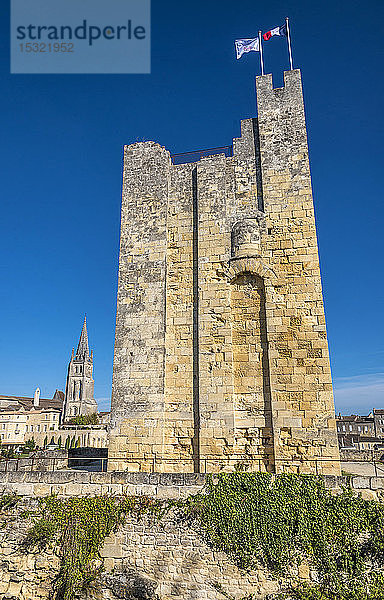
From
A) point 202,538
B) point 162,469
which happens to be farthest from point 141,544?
point 162,469

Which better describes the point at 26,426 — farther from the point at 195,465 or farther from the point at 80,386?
the point at 195,465

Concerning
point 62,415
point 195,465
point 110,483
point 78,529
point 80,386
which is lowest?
point 78,529

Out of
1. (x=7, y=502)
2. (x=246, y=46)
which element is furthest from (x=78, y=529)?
(x=246, y=46)

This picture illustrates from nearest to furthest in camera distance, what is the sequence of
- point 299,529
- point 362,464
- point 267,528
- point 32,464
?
point 299,529 < point 267,528 < point 32,464 < point 362,464

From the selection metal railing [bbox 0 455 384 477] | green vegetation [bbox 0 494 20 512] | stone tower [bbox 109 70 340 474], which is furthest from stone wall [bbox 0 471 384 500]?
stone tower [bbox 109 70 340 474]

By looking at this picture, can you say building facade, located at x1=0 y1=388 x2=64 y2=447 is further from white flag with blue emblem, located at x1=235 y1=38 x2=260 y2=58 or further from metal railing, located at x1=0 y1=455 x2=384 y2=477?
white flag with blue emblem, located at x1=235 y1=38 x2=260 y2=58

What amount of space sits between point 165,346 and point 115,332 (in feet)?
5.63

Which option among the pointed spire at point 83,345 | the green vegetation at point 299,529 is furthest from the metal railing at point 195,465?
the pointed spire at point 83,345

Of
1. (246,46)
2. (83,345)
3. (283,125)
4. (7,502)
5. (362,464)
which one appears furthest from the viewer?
(83,345)

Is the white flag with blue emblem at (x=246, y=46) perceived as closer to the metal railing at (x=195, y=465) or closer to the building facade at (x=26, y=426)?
the metal railing at (x=195, y=465)

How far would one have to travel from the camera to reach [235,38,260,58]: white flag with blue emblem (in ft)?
41.5

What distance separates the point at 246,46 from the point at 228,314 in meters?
9.13

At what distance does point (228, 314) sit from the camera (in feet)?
36.3

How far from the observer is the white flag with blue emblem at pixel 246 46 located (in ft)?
41.5
